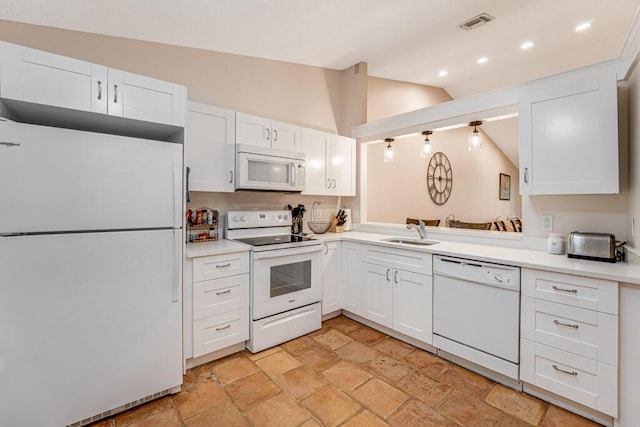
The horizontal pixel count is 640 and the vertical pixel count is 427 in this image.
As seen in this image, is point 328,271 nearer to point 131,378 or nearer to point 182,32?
point 131,378

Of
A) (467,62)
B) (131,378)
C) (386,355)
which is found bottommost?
(386,355)

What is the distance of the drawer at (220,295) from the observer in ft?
7.18

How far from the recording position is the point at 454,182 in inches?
225

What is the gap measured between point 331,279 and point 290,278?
0.58 m

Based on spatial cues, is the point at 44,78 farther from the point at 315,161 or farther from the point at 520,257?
the point at 520,257

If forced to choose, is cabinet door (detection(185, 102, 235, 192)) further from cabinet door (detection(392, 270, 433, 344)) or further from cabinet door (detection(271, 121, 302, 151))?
cabinet door (detection(392, 270, 433, 344))

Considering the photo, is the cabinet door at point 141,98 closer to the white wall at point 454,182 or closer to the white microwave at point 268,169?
the white microwave at point 268,169

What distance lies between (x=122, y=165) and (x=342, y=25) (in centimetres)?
229

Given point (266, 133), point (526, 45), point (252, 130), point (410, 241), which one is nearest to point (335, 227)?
point (410, 241)

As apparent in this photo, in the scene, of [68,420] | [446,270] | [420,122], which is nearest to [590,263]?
[446,270]

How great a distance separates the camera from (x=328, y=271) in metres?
3.10

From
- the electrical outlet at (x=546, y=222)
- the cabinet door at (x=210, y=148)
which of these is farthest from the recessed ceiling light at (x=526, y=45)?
the cabinet door at (x=210, y=148)

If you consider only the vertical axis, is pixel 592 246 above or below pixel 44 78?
below

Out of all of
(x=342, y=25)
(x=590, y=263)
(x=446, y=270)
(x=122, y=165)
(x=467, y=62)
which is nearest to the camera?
(x=122, y=165)
